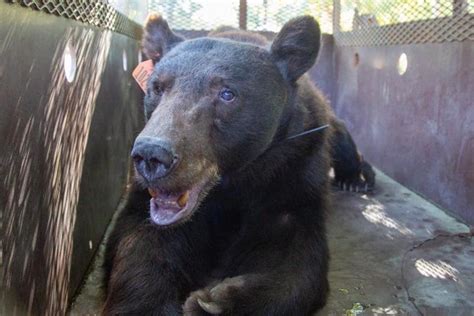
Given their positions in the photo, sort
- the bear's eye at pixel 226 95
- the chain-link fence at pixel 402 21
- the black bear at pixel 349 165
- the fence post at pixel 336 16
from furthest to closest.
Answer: the fence post at pixel 336 16
the black bear at pixel 349 165
the chain-link fence at pixel 402 21
the bear's eye at pixel 226 95

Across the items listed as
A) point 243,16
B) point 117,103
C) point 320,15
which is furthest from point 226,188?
point 320,15

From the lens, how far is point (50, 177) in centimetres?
216

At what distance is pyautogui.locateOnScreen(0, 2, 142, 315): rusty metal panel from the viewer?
1.67 m

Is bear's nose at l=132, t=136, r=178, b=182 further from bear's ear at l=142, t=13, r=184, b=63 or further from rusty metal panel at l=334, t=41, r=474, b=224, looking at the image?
rusty metal panel at l=334, t=41, r=474, b=224

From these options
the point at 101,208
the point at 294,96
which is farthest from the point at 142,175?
the point at 101,208

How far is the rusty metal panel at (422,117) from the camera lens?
148 inches

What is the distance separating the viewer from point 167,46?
321 centimetres

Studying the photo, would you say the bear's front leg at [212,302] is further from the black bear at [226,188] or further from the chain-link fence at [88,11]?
the chain-link fence at [88,11]

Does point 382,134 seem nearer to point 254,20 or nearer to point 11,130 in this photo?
point 254,20

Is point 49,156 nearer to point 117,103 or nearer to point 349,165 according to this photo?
point 117,103

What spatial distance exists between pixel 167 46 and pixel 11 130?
5.43ft

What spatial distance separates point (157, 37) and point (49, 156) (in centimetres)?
133

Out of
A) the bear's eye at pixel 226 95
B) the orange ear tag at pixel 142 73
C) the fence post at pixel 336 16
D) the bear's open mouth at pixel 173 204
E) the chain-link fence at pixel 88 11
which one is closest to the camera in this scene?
the chain-link fence at pixel 88 11

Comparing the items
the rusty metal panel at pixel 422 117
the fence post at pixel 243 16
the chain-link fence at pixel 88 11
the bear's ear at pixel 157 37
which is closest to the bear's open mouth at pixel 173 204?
the chain-link fence at pixel 88 11
